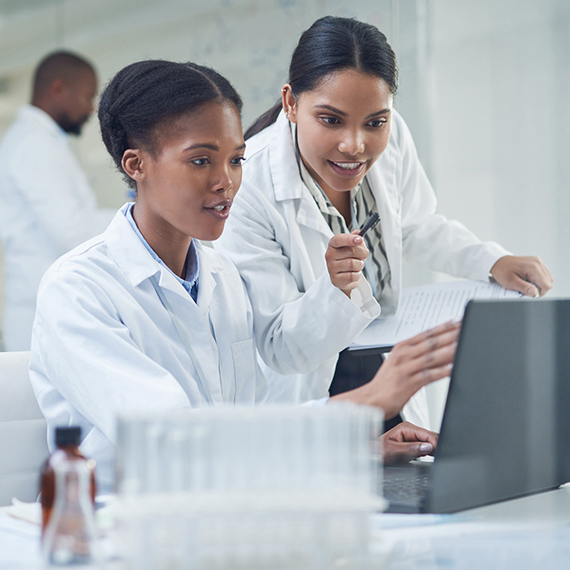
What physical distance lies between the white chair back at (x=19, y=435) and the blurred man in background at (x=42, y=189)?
1.45 m

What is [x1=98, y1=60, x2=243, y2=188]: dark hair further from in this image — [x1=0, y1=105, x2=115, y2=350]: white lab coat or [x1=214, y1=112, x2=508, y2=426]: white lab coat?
[x1=0, y1=105, x2=115, y2=350]: white lab coat

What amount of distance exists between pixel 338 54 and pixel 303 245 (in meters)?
0.36

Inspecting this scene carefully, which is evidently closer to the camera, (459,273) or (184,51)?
(459,273)

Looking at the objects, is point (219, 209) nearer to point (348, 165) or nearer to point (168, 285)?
point (168, 285)

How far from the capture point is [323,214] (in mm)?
1525

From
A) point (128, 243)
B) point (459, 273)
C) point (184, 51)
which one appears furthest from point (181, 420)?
point (184, 51)

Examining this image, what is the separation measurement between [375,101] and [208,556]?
1021 millimetres

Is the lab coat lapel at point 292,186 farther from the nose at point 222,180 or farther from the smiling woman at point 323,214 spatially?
the nose at point 222,180

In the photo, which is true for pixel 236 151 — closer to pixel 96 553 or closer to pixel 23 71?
pixel 96 553

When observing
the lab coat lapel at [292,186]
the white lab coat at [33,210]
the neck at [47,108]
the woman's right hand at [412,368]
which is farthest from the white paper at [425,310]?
the neck at [47,108]

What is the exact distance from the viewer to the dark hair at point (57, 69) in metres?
2.81

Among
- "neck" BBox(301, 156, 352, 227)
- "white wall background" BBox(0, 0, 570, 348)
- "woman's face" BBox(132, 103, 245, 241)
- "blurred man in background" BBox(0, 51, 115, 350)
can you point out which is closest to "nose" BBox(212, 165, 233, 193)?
"woman's face" BBox(132, 103, 245, 241)

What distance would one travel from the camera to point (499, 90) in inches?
103

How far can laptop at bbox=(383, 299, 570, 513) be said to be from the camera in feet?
2.42
